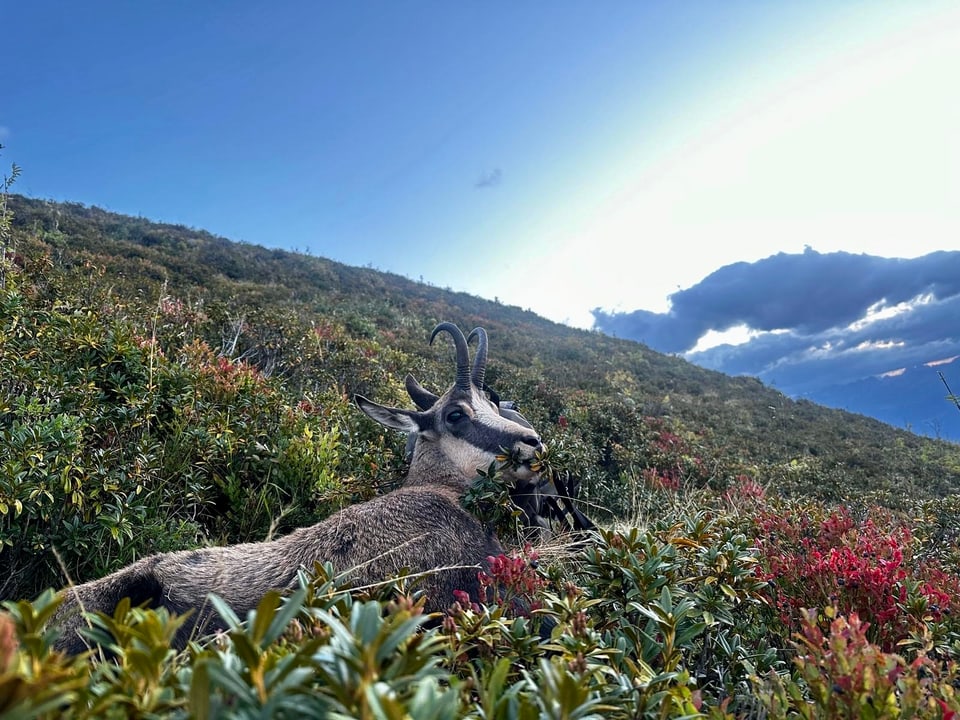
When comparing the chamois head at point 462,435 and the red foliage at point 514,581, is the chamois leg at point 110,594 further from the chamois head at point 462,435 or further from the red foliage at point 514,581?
the chamois head at point 462,435

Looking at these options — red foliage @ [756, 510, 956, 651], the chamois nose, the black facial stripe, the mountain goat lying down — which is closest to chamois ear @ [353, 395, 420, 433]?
the black facial stripe

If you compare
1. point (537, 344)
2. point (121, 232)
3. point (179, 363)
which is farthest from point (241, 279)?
point (179, 363)

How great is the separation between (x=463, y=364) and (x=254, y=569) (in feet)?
9.79

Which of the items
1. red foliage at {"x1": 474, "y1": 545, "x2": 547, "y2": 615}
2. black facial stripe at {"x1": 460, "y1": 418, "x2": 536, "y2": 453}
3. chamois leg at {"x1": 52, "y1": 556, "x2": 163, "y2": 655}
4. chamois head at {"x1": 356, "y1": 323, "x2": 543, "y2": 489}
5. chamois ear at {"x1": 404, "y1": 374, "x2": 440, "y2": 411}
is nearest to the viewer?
red foliage at {"x1": 474, "y1": 545, "x2": 547, "y2": 615}

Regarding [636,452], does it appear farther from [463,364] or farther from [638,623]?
[638,623]

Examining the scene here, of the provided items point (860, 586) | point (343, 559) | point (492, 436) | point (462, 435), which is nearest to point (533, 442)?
point (492, 436)

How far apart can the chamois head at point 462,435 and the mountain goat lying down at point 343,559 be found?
0.02 meters

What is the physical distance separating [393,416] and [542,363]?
56.6 feet

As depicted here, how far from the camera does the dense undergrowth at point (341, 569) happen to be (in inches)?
39.9

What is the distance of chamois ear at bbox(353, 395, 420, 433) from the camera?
5.35 meters

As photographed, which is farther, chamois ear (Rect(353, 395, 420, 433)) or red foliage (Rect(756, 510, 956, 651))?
chamois ear (Rect(353, 395, 420, 433))

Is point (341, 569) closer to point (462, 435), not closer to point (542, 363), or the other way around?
point (462, 435)

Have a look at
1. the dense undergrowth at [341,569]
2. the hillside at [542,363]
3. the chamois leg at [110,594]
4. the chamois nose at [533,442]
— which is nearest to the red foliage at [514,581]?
the dense undergrowth at [341,569]

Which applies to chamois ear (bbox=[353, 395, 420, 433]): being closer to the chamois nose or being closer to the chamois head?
the chamois head
